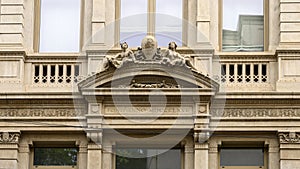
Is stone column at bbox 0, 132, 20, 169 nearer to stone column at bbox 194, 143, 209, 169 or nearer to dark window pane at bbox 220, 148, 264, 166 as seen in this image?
stone column at bbox 194, 143, 209, 169

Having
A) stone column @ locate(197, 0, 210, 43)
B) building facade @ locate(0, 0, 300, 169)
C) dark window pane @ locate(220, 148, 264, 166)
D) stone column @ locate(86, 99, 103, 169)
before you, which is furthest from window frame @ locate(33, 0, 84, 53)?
dark window pane @ locate(220, 148, 264, 166)

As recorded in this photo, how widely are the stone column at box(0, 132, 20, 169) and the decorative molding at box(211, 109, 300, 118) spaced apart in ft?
17.3

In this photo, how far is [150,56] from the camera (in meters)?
31.7

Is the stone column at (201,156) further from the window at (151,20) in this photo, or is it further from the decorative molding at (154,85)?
the window at (151,20)

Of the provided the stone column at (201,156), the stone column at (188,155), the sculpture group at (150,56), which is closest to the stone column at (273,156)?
the stone column at (201,156)

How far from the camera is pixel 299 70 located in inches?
1252

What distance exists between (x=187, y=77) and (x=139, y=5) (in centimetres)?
308

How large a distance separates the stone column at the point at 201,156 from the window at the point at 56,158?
3.32 meters

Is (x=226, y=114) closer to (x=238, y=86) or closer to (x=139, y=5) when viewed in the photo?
(x=238, y=86)

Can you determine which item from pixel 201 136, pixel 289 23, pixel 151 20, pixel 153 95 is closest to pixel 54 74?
pixel 153 95

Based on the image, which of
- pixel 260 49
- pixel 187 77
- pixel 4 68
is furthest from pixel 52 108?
pixel 260 49

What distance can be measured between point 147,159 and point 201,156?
5.15 feet

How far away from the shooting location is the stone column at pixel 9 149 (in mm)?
31375

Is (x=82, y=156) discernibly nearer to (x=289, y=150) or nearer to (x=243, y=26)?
(x=289, y=150)
